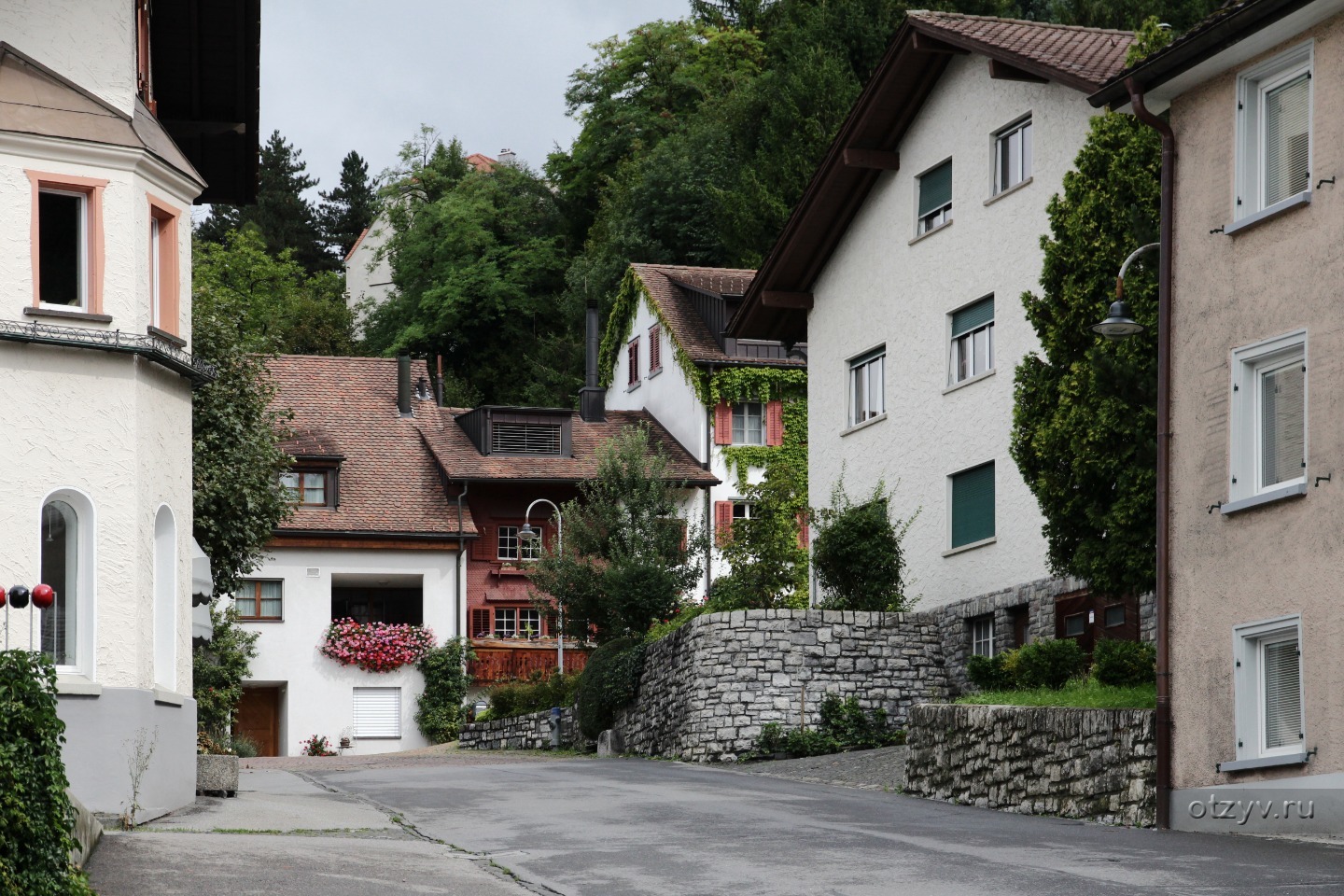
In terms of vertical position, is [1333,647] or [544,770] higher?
[1333,647]

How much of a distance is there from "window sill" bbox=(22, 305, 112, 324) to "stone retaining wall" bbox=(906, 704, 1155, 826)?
965 cm

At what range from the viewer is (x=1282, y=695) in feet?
55.5

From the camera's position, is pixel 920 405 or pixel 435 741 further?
pixel 435 741

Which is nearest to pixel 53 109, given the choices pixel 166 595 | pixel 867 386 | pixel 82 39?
pixel 82 39

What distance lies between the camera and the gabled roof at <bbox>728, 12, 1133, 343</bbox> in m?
29.6

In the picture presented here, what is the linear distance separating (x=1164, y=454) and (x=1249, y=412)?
3.67 feet

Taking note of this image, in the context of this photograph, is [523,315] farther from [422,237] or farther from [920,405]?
[920,405]

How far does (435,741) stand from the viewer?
1865 inches

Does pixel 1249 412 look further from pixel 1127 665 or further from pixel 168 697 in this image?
pixel 168 697

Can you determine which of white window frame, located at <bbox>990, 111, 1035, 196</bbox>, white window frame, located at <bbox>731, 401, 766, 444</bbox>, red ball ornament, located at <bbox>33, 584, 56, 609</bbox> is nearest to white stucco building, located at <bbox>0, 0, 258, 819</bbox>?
red ball ornament, located at <bbox>33, 584, 56, 609</bbox>

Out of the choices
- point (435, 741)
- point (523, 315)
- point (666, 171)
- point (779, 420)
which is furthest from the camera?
point (523, 315)

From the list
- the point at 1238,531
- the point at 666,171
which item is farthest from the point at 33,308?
the point at 666,171

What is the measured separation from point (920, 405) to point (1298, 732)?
54.3 ft

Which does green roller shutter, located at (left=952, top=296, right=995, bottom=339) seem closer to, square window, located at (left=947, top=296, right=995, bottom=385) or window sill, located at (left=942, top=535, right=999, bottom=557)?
square window, located at (left=947, top=296, right=995, bottom=385)
